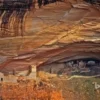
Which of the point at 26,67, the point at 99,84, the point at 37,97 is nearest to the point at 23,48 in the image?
the point at 26,67

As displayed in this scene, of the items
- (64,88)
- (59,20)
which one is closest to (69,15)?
(59,20)

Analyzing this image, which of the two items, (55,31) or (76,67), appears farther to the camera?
(76,67)

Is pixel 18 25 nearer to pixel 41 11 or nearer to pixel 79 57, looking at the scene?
pixel 41 11

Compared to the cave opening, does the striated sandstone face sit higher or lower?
higher

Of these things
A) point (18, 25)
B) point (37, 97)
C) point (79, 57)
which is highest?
point (18, 25)

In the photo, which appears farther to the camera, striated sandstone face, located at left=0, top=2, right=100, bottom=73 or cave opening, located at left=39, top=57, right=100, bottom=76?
cave opening, located at left=39, top=57, right=100, bottom=76

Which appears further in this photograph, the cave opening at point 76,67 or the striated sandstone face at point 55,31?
the cave opening at point 76,67

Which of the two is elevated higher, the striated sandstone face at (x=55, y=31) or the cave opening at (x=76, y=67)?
the striated sandstone face at (x=55, y=31)

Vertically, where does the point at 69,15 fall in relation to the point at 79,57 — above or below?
above

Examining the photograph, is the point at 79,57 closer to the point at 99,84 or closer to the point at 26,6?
the point at 99,84

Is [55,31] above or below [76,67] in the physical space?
above
